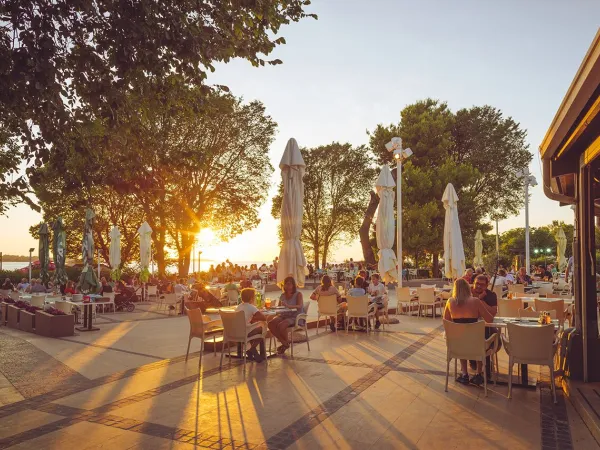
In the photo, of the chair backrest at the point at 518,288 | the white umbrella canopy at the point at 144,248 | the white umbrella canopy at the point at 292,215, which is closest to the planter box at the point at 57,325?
the white umbrella canopy at the point at 292,215

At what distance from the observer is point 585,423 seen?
460 cm

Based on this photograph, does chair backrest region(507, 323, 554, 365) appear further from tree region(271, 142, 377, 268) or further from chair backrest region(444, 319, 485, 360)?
tree region(271, 142, 377, 268)

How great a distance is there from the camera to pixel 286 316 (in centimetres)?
830

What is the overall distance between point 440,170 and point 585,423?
981 inches

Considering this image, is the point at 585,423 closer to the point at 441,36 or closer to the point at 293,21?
the point at 293,21

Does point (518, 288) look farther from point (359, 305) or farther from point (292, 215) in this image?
point (292, 215)

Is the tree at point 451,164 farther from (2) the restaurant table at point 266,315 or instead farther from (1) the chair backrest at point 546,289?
(2) the restaurant table at point 266,315

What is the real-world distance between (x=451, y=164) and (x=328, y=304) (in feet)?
68.2

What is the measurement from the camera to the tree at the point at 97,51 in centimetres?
418

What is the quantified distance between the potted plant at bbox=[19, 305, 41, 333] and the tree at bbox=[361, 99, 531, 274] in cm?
2045

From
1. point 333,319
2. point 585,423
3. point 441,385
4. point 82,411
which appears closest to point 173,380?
point 82,411

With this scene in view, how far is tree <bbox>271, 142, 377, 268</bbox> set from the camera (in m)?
38.3

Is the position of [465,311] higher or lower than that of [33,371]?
higher

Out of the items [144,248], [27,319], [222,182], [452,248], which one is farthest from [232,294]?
[222,182]
